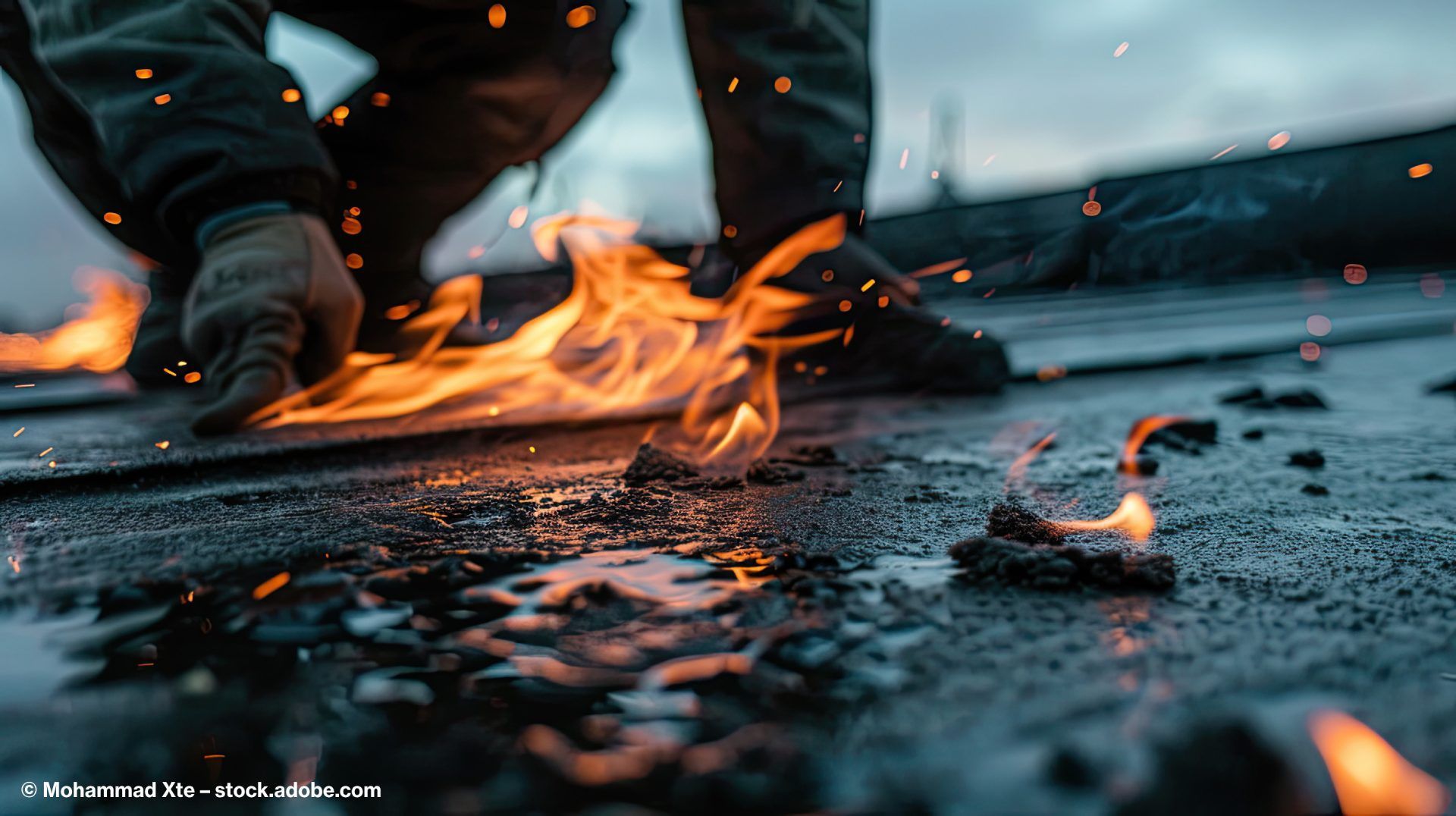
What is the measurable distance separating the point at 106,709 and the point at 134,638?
134 mm

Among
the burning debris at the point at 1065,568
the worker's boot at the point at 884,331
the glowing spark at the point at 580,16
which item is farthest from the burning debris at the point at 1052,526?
Result: the glowing spark at the point at 580,16

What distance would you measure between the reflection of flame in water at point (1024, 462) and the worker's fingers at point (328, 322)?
1.34 meters

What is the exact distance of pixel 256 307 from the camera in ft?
5.34

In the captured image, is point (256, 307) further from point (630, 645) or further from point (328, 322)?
point (630, 645)

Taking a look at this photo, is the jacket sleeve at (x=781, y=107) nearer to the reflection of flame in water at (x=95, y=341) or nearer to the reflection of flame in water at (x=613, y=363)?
the reflection of flame in water at (x=613, y=363)

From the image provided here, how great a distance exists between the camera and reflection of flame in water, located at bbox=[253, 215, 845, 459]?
204cm

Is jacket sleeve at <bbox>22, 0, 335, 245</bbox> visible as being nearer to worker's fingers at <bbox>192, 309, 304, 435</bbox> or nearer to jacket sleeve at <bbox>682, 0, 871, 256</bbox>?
worker's fingers at <bbox>192, 309, 304, 435</bbox>

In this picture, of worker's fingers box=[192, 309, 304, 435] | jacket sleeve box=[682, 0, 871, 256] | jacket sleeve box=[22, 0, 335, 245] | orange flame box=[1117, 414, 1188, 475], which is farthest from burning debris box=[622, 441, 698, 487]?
jacket sleeve box=[682, 0, 871, 256]

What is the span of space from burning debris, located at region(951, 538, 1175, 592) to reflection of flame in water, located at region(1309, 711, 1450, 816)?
0.81 ft

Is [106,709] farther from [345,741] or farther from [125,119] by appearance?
[125,119]

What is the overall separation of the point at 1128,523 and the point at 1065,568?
302 mm

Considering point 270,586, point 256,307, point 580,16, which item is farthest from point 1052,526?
point 580,16

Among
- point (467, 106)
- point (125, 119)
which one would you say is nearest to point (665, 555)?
point (125, 119)

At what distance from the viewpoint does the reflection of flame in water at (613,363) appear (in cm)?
204
